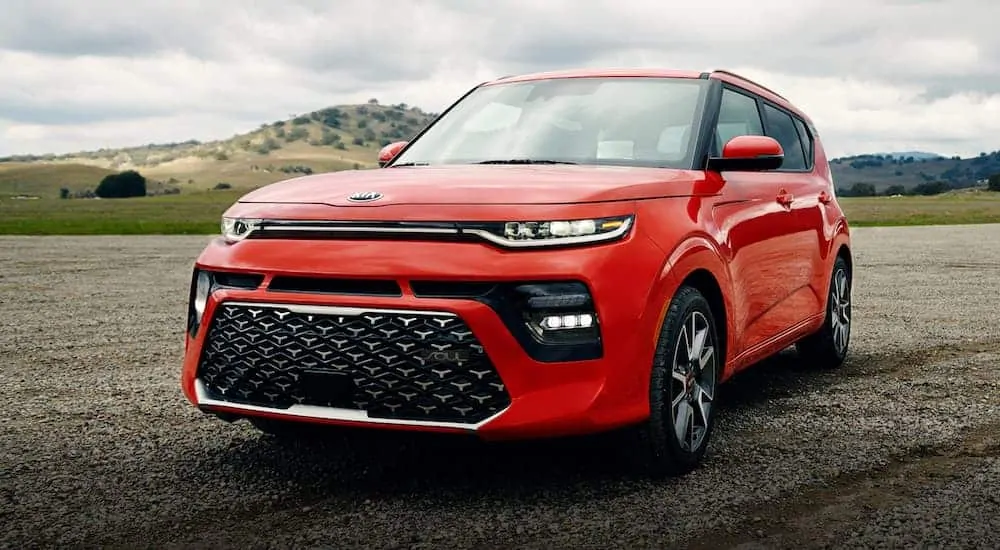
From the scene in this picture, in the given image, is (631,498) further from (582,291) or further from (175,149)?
(175,149)

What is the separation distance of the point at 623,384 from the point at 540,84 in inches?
91.4

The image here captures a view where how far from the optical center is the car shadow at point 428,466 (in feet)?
13.9

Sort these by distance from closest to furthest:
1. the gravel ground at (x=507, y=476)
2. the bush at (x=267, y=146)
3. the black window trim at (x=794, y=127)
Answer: the gravel ground at (x=507, y=476) < the black window trim at (x=794, y=127) < the bush at (x=267, y=146)

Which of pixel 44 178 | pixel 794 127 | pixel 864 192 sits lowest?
pixel 864 192

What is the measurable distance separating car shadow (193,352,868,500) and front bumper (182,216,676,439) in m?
0.17

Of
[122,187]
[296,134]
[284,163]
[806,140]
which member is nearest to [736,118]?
[806,140]

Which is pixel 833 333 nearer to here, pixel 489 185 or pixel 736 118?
pixel 736 118

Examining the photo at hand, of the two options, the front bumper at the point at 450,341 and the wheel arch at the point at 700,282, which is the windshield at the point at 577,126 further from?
the front bumper at the point at 450,341

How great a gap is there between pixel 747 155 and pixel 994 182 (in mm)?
92070

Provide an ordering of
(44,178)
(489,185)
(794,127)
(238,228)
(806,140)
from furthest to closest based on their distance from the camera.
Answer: (44,178) → (806,140) → (794,127) → (238,228) → (489,185)

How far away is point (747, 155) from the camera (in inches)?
192

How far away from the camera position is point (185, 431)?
5.34 m

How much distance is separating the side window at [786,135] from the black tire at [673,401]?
7.02 ft

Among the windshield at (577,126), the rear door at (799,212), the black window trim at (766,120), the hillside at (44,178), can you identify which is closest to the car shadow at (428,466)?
the windshield at (577,126)
